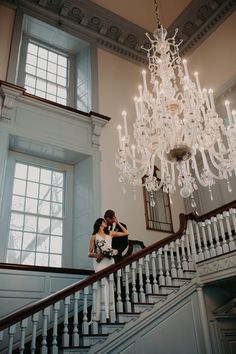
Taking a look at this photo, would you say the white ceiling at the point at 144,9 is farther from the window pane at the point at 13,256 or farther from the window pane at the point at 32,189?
the window pane at the point at 13,256

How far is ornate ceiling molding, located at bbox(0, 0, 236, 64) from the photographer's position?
8.09 m

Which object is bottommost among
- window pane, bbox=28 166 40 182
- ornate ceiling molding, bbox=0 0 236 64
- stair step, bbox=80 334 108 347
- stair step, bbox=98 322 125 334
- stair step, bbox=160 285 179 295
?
stair step, bbox=80 334 108 347

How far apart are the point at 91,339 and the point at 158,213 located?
3.99m

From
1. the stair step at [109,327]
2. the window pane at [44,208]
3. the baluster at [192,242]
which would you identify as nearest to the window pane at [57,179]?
the window pane at [44,208]

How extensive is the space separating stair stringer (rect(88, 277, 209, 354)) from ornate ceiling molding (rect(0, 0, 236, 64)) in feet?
20.9

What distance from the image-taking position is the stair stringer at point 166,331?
4188 mm

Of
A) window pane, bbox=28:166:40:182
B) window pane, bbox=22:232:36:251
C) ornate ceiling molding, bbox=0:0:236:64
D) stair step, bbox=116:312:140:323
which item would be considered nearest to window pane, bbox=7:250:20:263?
window pane, bbox=22:232:36:251

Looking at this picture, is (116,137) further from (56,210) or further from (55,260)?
(55,260)

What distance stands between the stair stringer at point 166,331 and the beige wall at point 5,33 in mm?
5050

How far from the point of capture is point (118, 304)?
4352mm

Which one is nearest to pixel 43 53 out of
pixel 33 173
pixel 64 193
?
pixel 33 173

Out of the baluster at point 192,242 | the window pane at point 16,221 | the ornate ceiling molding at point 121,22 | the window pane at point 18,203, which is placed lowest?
the baluster at point 192,242

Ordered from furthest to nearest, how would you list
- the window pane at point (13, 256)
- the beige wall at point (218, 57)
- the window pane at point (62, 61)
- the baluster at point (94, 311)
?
the window pane at point (62, 61)
the beige wall at point (218, 57)
the window pane at point (13, 256)
the baluster at point (94, 311)

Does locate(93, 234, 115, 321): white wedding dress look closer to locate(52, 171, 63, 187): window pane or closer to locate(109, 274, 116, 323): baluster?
locate(109, 274, 116, 323): baluster
